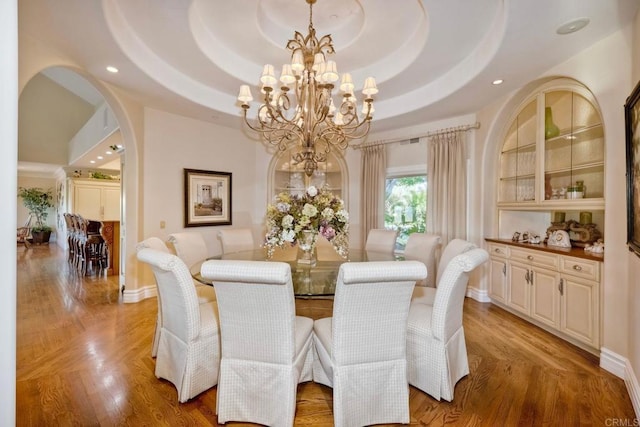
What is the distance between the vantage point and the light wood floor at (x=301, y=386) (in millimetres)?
1808

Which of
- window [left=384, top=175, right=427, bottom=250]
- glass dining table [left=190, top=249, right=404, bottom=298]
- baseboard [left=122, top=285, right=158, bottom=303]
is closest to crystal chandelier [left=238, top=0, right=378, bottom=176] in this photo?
glass dining table [left=190, top=249, right=404, bottom=298]

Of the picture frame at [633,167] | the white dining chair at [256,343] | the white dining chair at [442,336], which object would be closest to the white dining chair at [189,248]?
the white dining chair at [256,343]

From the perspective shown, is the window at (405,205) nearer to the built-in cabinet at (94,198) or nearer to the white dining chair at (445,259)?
the white dining chair at (445,259)

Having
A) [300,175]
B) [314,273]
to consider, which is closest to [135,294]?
[314,273]

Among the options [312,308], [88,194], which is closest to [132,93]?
[312,308]

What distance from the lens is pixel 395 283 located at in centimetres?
158

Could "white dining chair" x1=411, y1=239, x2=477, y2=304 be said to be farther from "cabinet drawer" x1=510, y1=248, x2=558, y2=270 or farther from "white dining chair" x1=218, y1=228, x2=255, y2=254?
"white dining chair" x1=218, y1=228, x2=255, y2=254

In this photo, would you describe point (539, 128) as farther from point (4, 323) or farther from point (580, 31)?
point (4, 323)

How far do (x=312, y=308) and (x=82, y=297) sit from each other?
10.9ft

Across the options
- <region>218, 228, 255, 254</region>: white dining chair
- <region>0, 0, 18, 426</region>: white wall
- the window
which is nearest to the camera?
<region>0, 0, 18, 426</region>: white wall

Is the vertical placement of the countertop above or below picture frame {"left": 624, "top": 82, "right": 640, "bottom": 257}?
below

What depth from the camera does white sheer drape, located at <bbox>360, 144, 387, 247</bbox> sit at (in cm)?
504

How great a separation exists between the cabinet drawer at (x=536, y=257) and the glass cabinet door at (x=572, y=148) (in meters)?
0.63

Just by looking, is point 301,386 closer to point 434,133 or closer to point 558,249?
point 558,249
